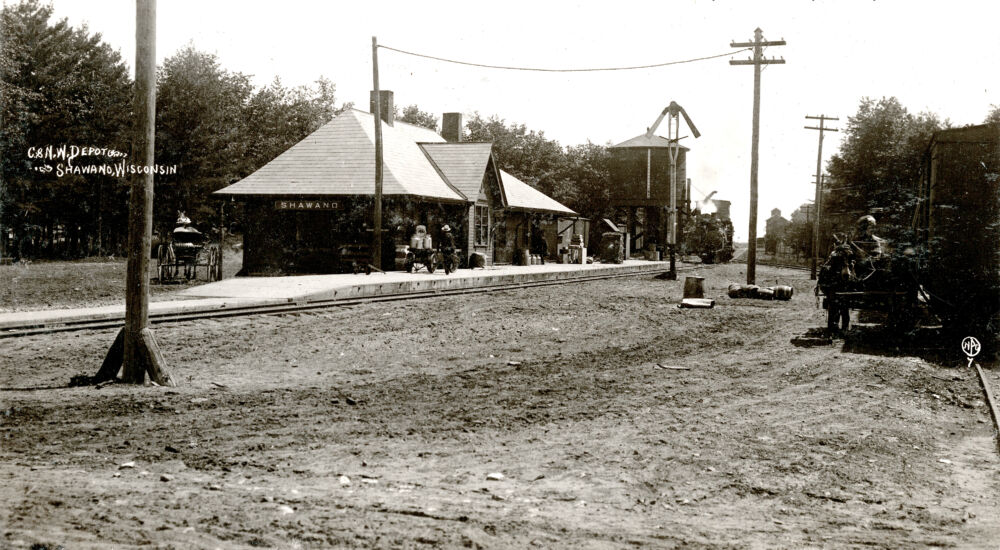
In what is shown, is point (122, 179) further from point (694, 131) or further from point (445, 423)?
point (445, 423)

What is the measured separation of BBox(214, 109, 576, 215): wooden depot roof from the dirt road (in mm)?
17542

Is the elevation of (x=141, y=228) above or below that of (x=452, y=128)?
below

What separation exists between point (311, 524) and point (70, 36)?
42822 millimetres

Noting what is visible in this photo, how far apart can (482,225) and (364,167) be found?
7401 millimetres

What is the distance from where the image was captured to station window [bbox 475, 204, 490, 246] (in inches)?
1383

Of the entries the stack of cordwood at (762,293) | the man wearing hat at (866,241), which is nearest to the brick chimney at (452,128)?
the stack of cordwood at (762,293)

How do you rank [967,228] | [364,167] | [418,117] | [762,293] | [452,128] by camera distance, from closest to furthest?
[967,228] < [762,293] < [364,167] < [452,128] < [418,117]

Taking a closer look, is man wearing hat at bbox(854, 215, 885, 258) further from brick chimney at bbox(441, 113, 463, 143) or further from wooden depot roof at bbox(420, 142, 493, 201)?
brick chimney at bbox(441, 113, 463, 143)

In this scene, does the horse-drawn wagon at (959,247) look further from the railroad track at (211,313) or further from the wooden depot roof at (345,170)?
the wooden depot roof at (345,170)

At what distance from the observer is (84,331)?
11570 millimetres

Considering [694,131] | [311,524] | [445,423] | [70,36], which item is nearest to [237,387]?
[445,423]

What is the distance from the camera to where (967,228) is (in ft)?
41.4

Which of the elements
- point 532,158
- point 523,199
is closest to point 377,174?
point 523,199

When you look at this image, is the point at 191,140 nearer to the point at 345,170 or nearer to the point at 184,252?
the point at 345,170
